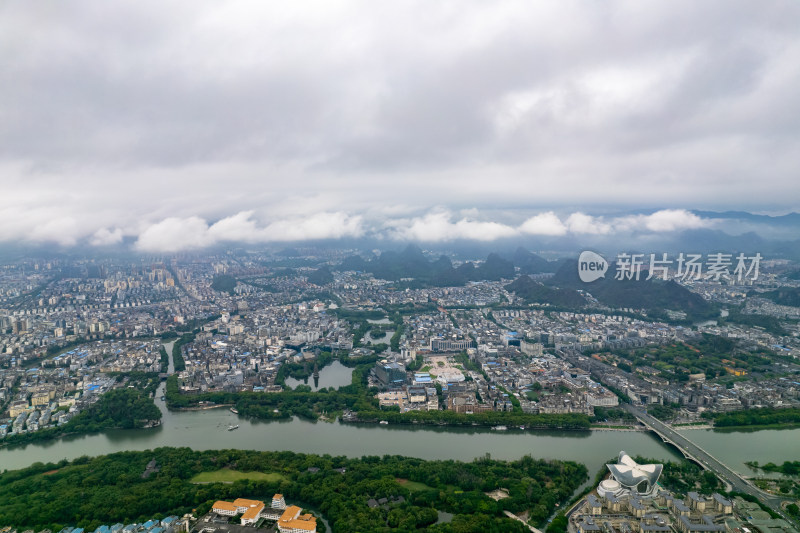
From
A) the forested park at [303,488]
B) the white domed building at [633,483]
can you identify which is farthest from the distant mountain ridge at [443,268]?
the white domed building at [633,483]

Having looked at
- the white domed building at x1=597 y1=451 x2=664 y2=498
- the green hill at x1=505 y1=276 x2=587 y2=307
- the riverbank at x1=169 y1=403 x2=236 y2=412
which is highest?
the green hill at x1=505 y1=276 x2=587 y2=307

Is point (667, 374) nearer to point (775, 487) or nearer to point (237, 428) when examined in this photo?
point (775, 487)

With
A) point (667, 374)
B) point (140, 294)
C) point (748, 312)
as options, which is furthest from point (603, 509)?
point (140, 294)

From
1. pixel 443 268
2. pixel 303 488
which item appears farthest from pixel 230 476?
pixel 443 268

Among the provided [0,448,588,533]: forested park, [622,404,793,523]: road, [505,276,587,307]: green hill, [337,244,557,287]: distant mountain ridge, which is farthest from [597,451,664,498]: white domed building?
[337,244,557,287]: distant mountain ridge

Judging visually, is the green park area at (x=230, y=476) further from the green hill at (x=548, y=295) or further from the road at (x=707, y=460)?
the green hill at (x=548, y=295)

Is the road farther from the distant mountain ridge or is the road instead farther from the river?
the distant mountain ridge

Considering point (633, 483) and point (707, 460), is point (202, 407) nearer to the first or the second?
point (633, 483)

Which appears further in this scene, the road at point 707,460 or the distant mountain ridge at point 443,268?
the distant mountain ridge at point 443,268
